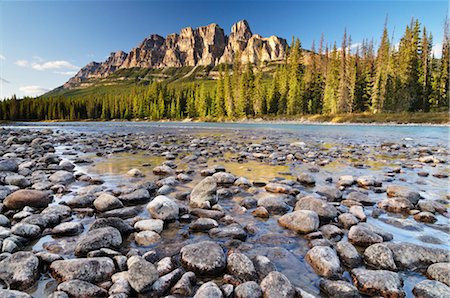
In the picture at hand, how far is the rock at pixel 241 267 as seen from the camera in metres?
2.69

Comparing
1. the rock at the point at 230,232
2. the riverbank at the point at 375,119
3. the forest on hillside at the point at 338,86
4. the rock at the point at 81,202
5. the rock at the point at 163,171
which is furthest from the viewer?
the forest on hillside at the point at 338,86

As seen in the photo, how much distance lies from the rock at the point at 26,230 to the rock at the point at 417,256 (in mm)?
4599

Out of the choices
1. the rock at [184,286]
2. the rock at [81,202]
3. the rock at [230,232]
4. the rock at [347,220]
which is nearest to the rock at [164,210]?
the rock at [230,232]

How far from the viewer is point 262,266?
9.32 feet

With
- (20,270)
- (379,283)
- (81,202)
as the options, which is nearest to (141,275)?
(20,270)

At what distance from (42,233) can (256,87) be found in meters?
72.3

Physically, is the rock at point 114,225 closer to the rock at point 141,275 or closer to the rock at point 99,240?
the rock at point 99,240

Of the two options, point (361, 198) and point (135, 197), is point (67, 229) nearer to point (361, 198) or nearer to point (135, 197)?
point (135, 197)

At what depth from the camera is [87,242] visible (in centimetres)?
315

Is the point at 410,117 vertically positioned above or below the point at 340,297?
above

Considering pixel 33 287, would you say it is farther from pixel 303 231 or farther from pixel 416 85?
pixel 416 85

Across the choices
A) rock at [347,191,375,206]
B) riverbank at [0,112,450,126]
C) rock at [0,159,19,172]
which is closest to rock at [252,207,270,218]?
rock at [347,191,375,206]

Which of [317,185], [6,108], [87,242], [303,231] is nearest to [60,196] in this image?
[87,242]

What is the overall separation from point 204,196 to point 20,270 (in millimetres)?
2957
